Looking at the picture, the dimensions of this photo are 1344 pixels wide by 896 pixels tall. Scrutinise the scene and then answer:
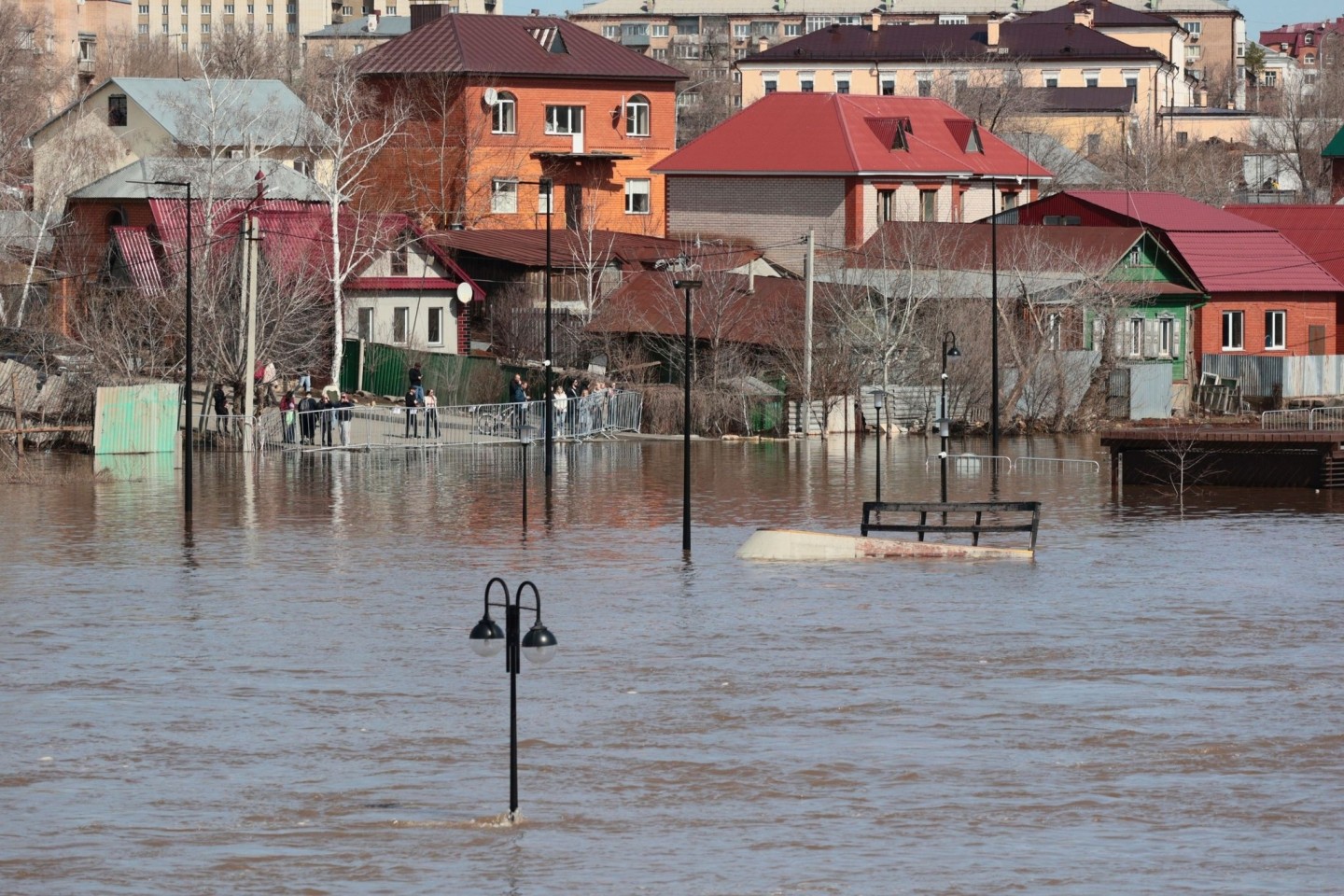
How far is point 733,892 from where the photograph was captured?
15.5 m

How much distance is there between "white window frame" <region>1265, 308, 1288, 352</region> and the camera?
6806 centimetres

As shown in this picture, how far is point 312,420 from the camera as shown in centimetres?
5272

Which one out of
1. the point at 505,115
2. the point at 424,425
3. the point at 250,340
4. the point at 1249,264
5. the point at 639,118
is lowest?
the point at 424,425

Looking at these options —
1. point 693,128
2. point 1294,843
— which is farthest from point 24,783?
point 693,128

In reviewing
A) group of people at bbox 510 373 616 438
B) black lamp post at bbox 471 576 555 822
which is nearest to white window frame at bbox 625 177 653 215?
group of people at bbox 510 373 616 438

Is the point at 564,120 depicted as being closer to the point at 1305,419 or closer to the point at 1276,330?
the point at 1276,330

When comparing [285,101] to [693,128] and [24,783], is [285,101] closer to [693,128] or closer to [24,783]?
[693,128]

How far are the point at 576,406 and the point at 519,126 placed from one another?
2845 cm

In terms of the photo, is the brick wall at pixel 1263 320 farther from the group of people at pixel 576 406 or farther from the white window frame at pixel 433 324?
the white window frame at pixel 433 324

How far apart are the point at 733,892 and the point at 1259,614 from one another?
14769 mm

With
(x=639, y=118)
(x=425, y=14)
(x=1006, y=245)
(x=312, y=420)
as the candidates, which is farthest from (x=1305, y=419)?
(x=425, y=14)

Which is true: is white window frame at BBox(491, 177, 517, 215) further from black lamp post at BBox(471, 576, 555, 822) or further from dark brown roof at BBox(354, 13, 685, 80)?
black lamp post at BBox(471, 576, 555, 822)

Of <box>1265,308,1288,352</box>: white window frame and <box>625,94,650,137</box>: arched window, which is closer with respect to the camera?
<box>1265,308,1288,352</box>: white window frame

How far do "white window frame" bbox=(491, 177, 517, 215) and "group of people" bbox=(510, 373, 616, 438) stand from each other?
24.0 meters
